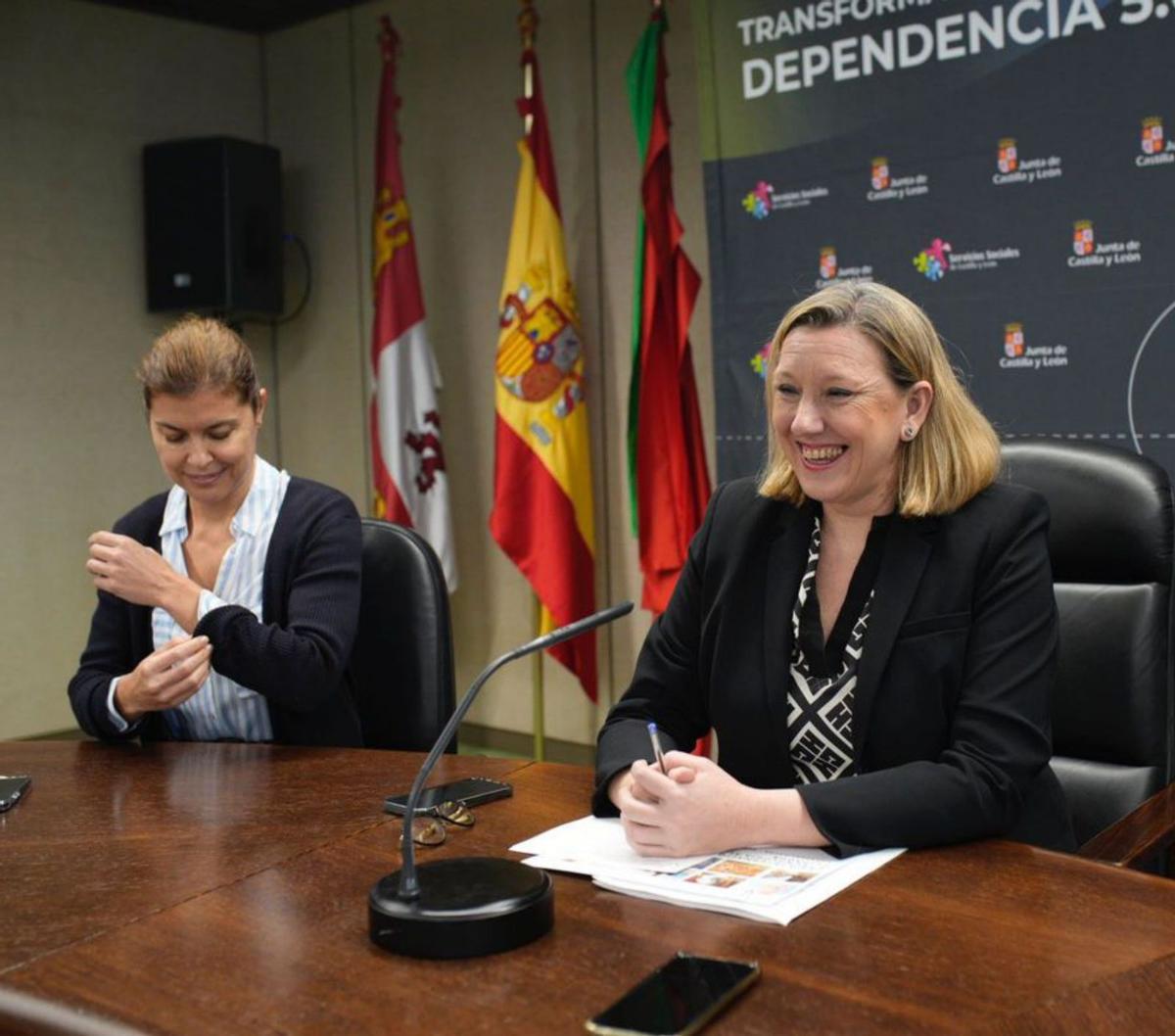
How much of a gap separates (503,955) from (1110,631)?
3.64 ft

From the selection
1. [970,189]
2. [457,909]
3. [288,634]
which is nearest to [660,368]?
[970,189]

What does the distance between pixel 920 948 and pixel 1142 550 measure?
0.95 metres

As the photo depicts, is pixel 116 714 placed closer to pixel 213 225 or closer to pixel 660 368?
pixel 660 368

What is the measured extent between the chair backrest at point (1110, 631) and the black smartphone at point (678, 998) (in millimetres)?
967

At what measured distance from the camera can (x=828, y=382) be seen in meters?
1.86

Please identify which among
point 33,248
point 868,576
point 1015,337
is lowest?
point 868,576

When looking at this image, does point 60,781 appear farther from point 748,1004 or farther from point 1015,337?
point 1015,337

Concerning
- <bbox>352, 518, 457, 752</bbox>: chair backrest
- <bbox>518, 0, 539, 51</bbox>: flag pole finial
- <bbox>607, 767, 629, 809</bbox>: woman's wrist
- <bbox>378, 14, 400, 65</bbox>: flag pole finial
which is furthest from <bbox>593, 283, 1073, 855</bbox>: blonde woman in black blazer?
<bbox>378, 14, 400, 65</bbox>: flag pole finial

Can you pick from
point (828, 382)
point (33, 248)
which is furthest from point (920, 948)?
point (33, 248)

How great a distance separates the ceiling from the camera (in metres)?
5.19

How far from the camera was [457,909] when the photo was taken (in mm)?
1244

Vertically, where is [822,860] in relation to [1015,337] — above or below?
below

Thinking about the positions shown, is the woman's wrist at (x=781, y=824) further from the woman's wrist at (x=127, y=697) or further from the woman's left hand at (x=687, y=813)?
the woman's wrist at (x=127, y=697)

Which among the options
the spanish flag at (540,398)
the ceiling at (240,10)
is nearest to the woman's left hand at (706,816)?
the spanish flag at (540,398)
